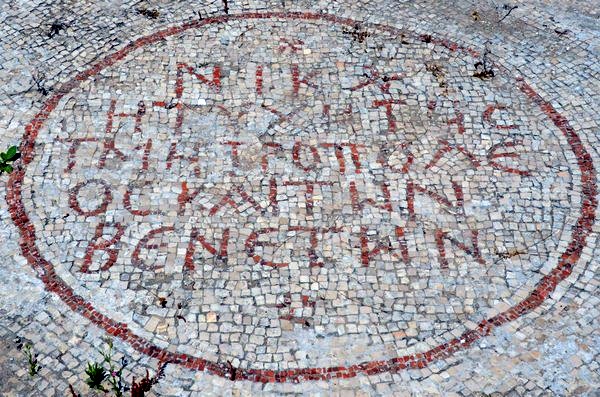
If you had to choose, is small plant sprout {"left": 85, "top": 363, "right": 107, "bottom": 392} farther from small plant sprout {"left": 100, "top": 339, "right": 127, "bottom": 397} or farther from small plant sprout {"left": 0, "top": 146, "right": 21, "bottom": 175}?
small plant sprout {"left": 0, "top": 146, "right": 21, "bottom": 175}

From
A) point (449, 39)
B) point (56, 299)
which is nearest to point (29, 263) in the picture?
point (56, 299)

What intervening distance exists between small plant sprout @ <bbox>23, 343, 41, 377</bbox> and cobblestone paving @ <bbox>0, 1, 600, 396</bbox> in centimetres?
13

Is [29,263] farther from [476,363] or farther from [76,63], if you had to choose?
[476,363]

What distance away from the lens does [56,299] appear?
575 inches

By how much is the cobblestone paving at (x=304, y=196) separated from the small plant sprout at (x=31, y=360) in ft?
0.42

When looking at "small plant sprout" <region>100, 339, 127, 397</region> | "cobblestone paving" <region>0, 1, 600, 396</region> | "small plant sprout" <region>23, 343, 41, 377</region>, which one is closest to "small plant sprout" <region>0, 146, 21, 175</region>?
"cobblestone paving" <region>0, 1, 600, 396</region>

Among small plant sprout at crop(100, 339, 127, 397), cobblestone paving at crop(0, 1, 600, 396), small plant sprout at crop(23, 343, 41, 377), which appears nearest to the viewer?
small plant sprout at crop(100, 339, 127, 397)

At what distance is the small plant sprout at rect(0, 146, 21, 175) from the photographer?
17.0m

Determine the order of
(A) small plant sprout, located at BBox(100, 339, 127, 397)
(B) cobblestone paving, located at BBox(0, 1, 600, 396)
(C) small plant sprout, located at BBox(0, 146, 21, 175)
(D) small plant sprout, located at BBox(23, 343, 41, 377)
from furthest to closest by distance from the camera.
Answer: (C) small plant sprout, located at BBox(0, 146, 21, 175)
(B) cobblestone paving, located at BBox(0, 1, 600, 396)
(D) small plant sprout, located at BBox(23, 343, 41, 377)
(A) small plant sprout, located at BBox(100, 339, 127, 397)

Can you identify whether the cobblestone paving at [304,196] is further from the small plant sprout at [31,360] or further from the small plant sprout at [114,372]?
the small plant sprout at [114,372]

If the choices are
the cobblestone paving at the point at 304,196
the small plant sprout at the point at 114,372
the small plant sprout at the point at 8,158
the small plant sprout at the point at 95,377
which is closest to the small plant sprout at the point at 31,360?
the cobblestone paving at the point at 304,196

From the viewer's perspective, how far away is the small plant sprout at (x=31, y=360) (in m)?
13.4

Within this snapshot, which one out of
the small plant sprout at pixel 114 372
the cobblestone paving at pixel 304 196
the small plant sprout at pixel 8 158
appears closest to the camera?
the small plant sprout at pixel 114 372

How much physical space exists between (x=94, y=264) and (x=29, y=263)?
128 centimetres
